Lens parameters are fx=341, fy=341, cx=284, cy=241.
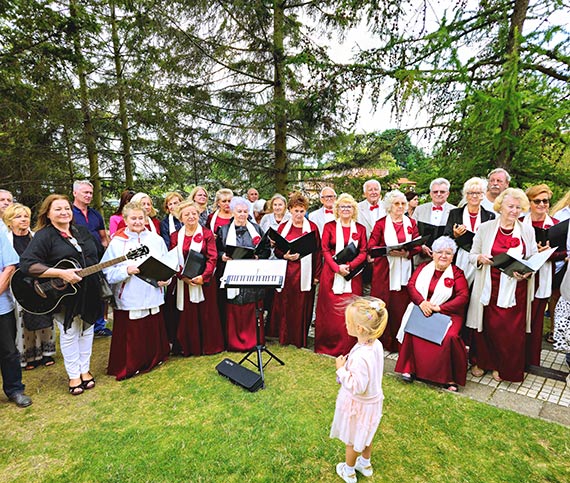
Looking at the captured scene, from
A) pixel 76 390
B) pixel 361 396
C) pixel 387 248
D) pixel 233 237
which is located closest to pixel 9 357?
pixel 76 390

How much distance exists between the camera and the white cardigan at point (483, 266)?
395cm

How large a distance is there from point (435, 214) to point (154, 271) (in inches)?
158

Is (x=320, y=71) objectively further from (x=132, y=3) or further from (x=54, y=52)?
(x=54, y=52)

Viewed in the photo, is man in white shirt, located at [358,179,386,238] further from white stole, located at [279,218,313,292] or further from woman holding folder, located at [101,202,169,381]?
woman holding folder, located at [101,202,169,381]

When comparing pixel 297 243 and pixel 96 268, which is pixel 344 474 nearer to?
pixel 297 243

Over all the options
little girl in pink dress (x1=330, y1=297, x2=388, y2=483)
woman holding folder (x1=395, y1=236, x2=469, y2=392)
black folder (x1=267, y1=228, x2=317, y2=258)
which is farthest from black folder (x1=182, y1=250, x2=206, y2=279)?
woman holding folder (x1=395, y1=236, x2=469, y2=392)

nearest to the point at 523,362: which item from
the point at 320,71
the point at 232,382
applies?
the point at 232,382

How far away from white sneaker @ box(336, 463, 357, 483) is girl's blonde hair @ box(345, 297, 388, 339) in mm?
1080

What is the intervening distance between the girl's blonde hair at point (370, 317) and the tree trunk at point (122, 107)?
9.87m

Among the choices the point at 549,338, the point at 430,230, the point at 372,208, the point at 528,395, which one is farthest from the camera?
the point at 372,208

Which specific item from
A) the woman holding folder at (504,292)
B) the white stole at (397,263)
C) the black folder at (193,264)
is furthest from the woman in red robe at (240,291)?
the woman holding folder at (504,292)

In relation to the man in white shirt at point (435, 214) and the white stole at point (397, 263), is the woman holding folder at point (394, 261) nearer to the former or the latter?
the white stole at point (397, 263)

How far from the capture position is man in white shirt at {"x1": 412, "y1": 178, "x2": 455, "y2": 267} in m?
4.97

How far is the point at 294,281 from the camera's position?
5.18 meters
